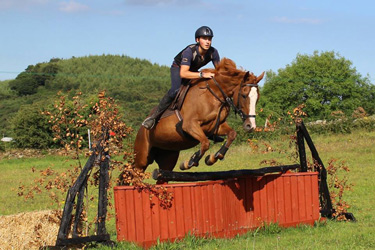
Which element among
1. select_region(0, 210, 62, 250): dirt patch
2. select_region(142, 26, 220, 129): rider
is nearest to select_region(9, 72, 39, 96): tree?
select_region(142, 26, 220, 129): rider

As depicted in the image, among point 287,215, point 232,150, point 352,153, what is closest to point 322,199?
point 287,215

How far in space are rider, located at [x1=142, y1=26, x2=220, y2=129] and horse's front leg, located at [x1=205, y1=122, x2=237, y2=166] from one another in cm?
81

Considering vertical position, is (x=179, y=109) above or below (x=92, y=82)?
below

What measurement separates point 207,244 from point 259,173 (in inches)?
60.1

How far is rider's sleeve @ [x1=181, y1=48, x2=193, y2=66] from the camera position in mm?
7266

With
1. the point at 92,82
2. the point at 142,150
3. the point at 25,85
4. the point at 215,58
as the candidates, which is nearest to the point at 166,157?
the point at 142,150

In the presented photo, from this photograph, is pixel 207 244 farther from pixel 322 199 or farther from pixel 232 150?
pixel 232 150

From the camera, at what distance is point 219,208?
22.9ft

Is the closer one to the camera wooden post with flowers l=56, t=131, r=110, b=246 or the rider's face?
wooden post with flowers l=56, t=131, r=110, b=246

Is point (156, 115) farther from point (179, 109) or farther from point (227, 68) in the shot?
point (227, 68)

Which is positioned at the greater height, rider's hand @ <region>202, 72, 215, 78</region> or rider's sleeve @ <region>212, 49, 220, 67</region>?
rider's sleeve @ <region>212, 49, 220, 67</region>

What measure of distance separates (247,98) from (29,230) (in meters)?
3.47

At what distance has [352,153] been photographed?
22.3 metres

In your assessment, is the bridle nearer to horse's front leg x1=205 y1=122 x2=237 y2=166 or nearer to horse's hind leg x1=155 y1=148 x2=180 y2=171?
horse's front leg x1=205 y1=122 x2=237 y2=166
